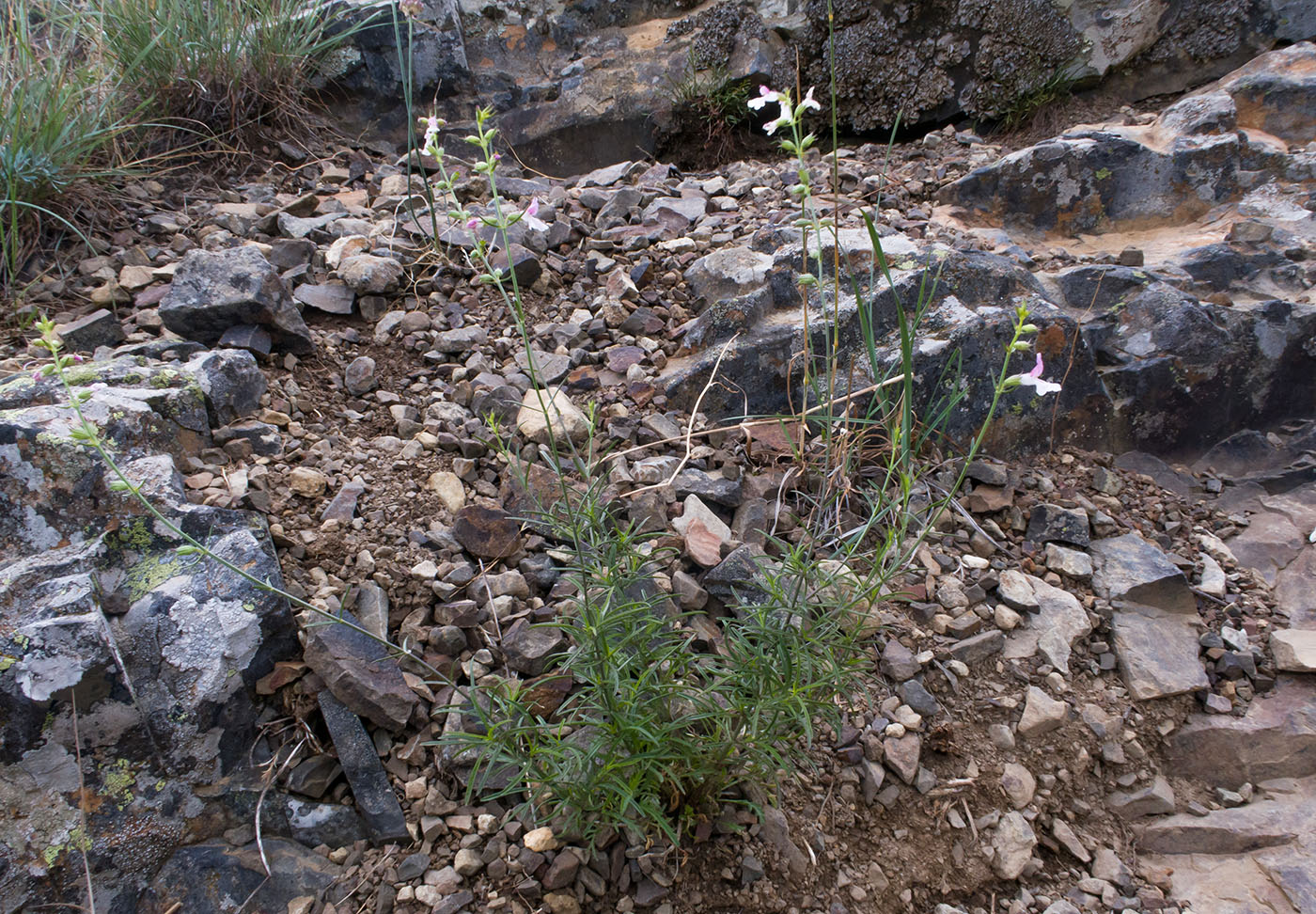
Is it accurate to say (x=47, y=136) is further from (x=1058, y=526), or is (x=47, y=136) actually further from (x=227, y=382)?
(x=1058, y=526)

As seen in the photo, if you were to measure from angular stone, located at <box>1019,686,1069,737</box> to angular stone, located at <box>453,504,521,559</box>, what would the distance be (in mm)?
1559

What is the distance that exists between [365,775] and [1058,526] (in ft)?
7.36

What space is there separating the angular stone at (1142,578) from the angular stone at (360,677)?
2.13m

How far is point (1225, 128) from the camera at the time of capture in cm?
375

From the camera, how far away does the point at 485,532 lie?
7.84 feet

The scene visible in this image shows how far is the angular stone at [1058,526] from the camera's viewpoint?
8.55 feet

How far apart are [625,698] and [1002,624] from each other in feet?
4.26

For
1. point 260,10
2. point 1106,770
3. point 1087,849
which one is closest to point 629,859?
point 1087,849

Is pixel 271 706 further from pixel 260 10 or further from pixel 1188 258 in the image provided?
pixel 260 10

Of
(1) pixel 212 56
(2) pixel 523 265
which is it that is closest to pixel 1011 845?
(2) pixel 523 265

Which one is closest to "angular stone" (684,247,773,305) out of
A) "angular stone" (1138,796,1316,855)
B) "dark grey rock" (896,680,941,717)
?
"dark grey rock" (896,680,941,717)

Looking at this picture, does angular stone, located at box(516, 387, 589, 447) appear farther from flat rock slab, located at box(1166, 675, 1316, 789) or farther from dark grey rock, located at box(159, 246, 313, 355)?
flat rock slab, located at box(1166, 675, 1316, 789)

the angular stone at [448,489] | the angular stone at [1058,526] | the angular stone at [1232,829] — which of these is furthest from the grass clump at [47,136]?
the angular stone at [1232,829]

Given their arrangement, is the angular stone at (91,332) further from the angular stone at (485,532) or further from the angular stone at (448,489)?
the angular stone at (485,532)
